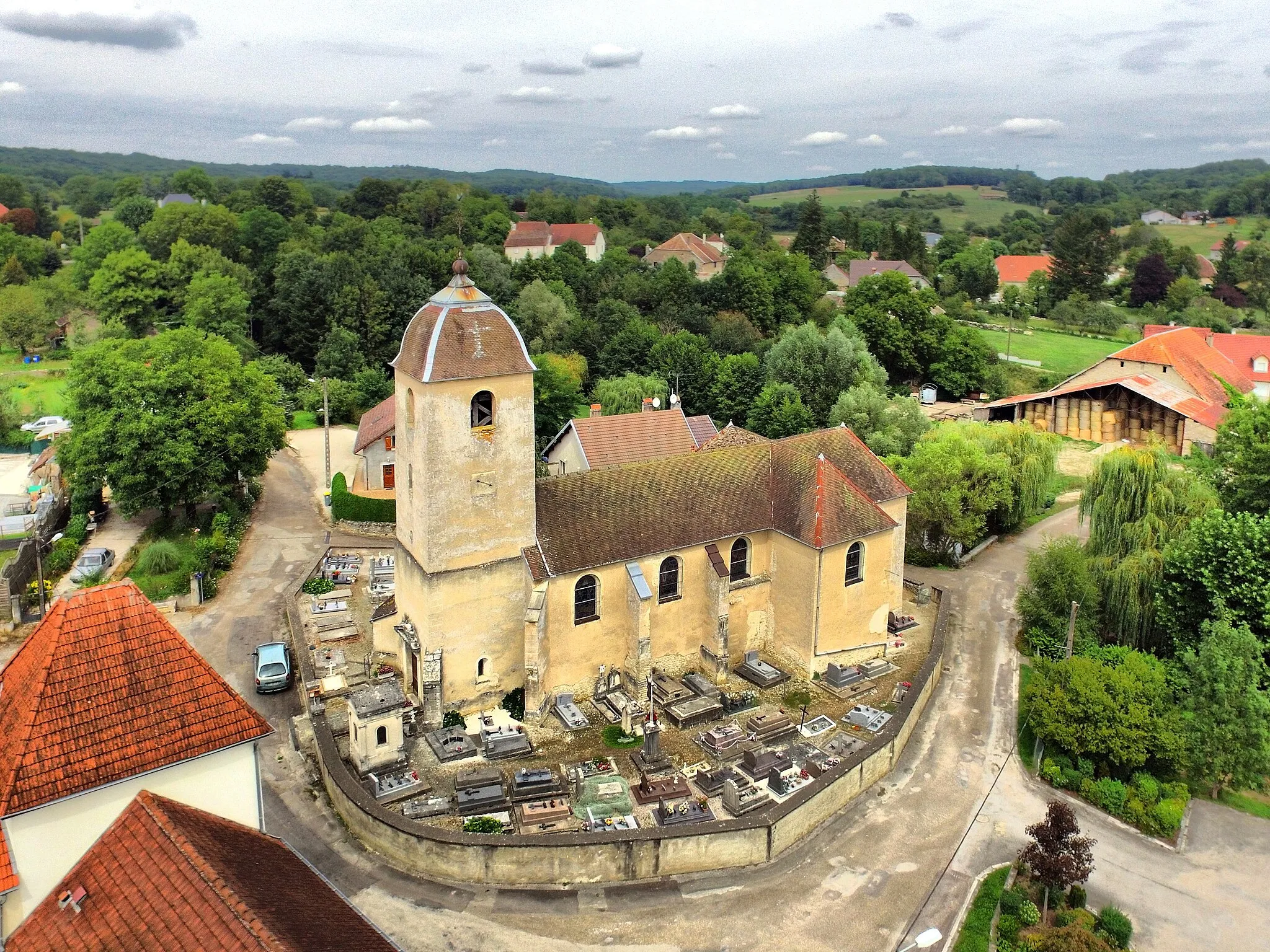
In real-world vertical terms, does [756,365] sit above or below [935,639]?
above

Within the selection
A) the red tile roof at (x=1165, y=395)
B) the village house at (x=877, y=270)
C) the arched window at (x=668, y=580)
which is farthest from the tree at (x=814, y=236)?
the arched window at (x=668, y=580)

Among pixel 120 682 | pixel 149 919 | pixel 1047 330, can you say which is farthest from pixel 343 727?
pixel 1047 330

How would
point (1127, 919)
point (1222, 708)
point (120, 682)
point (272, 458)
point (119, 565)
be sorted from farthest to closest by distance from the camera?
point (272, 458)
point (119, 565)
point (1222, 708)
point (1127, 919)
point (120, 682)

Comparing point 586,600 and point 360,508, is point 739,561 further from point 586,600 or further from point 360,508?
point 360,508

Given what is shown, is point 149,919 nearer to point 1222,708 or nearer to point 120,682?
point 120,682

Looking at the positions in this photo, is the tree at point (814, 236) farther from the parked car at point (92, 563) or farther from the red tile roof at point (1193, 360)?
the parked car at point (92, 563)

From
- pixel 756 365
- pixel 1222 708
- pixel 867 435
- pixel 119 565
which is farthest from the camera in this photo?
pixel 756 365
